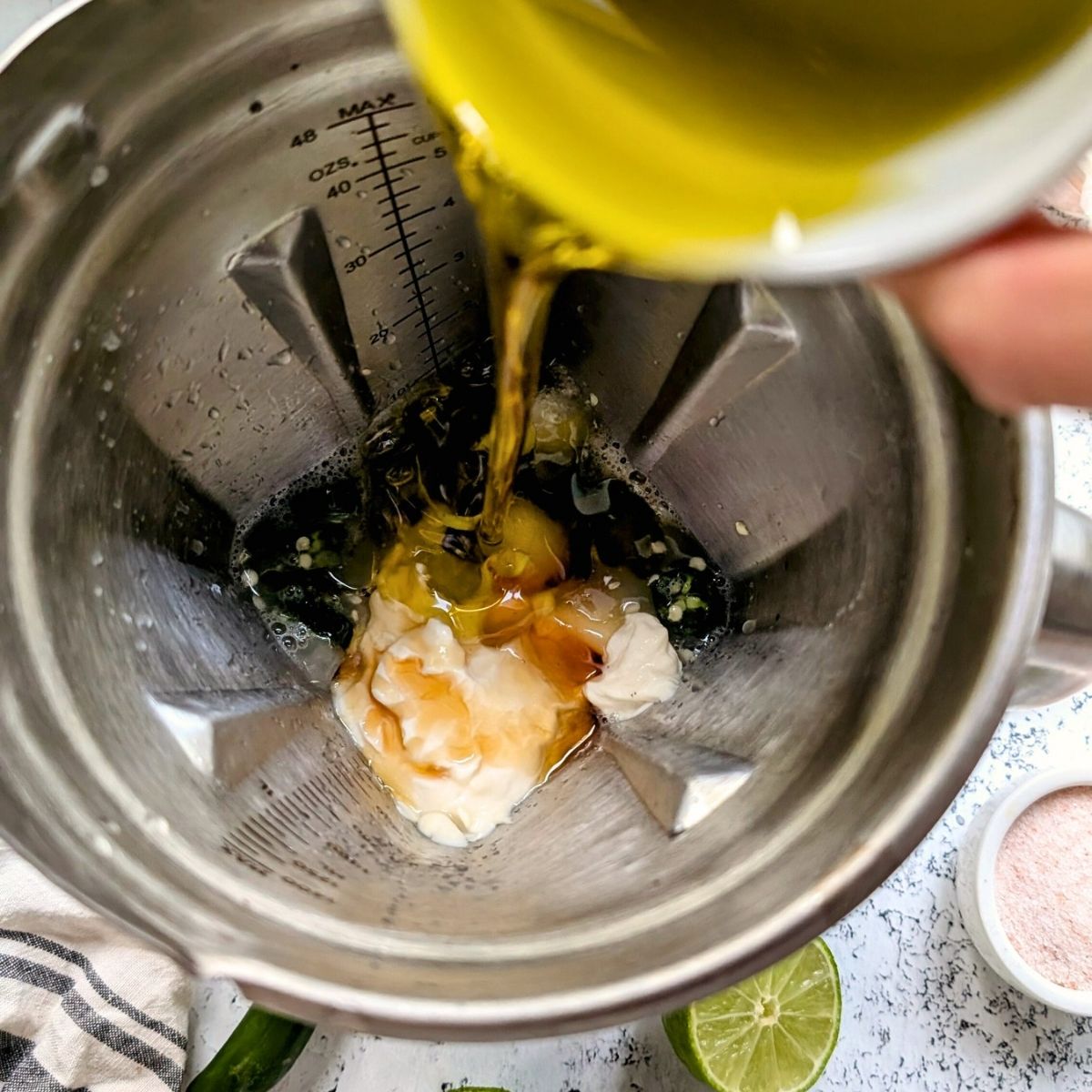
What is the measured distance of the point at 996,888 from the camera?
0.74 m

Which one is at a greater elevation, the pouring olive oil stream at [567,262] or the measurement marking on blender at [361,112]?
the measurement marking on blender at [361,112]

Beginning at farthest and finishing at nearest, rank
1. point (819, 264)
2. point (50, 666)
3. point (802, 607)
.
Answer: point (802, 607) < point (50, 666) < point (819, 264)

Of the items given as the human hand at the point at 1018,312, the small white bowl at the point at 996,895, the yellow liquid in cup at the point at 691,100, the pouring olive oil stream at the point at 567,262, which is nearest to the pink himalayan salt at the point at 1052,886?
the small white bowl at the point at 996,895

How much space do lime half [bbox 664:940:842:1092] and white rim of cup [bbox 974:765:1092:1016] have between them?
4.7 inches

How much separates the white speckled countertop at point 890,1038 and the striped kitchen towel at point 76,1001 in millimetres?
38

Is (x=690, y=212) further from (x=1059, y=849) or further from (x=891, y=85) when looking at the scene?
(x=1059, y=849)

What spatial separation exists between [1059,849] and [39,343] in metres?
0.79

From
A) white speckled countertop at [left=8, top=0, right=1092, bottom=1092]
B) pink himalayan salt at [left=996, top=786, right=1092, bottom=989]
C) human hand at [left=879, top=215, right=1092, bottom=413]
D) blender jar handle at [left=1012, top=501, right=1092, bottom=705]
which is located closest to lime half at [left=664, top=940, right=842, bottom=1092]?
white speckled countertop at [left=8, top=0, right=1092, bottom=1092]

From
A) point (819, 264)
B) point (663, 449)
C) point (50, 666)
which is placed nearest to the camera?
point (819, 264)

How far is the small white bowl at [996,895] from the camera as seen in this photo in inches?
28.0

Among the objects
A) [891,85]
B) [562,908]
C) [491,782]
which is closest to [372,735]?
[491,782]

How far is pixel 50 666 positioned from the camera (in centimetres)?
48

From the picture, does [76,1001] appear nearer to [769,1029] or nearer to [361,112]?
[769,1029]

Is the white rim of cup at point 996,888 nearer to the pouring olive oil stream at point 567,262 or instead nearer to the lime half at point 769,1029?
the lime half at point 769,1029
